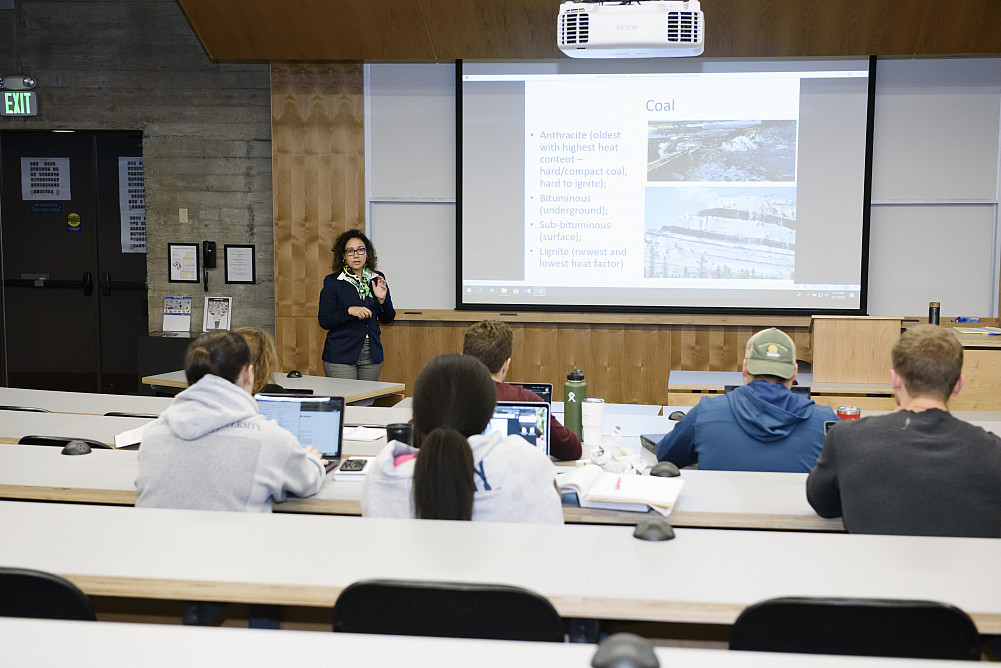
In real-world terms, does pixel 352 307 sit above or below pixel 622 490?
above

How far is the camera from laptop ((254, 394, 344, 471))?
2.90 meters

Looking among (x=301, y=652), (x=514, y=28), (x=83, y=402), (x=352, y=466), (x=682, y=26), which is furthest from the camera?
(x=514, y=28)

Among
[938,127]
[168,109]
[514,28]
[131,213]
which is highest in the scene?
[514,28]

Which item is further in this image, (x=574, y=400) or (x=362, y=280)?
(x=362, y=280)

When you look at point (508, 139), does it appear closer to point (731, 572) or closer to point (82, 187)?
point (82, 187)

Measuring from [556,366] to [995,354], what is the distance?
283 centimetres

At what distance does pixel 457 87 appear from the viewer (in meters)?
6.18

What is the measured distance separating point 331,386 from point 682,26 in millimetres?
2614

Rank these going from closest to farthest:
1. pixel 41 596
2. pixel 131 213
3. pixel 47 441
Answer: pixel 41 596 → pixel 47 441 → pixel 131 213

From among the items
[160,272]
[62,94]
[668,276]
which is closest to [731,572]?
[668,276]

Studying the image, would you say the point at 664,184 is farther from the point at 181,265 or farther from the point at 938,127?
the point at 181,265

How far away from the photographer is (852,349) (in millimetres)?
4941

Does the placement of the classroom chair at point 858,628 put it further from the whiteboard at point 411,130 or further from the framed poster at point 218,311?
the framed poster at point 218,311

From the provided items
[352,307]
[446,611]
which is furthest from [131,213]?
[446,611]
